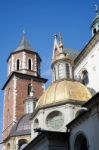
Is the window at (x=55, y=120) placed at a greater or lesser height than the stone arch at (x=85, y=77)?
lesser

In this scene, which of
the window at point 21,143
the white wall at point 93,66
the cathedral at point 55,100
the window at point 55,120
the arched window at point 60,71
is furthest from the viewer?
the window at point 21,143

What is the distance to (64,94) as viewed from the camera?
20797 millimetres

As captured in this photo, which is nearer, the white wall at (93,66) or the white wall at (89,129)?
the white wall at (89,129)

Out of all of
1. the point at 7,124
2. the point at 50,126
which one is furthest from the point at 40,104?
the point at 7,124

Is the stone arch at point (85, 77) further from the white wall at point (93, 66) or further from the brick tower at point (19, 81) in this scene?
the brick tower at point (19, 81)

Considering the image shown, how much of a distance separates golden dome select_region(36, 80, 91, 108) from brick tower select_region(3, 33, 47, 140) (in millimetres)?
14874

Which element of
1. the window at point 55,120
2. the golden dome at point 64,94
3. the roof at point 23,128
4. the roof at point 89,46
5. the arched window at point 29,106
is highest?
the roof at point 89,46

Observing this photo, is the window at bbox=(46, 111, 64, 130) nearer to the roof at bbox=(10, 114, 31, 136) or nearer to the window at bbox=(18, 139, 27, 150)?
the roof at bbox=(10, 114, 31, 136)

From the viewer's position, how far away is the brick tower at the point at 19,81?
3681 centimetres

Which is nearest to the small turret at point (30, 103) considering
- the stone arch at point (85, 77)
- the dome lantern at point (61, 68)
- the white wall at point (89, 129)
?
the stone arch at point (85, 77)

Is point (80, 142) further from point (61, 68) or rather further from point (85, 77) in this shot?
point (85, 77)

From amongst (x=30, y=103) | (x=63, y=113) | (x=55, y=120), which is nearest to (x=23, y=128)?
(x=55, y=120)

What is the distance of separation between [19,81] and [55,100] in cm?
1802

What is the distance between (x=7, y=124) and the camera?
122 feet
